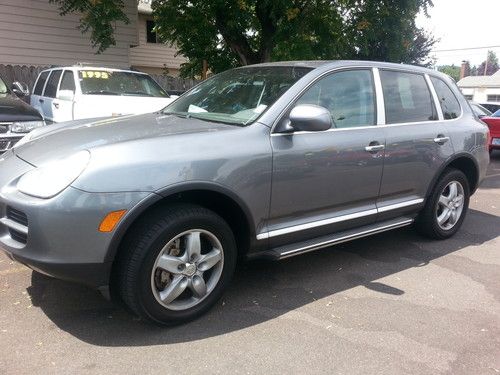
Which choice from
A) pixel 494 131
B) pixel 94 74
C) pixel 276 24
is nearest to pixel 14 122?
pixel 94 74

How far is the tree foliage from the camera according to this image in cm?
991

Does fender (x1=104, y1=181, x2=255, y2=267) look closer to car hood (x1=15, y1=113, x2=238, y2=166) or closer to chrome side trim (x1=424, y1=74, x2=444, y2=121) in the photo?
car hood (x1=15, y1=113, x2=238, y2=166)

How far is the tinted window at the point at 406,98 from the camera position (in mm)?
4371

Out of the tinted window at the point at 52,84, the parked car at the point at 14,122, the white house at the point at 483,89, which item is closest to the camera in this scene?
the parked car at the point at 14,122

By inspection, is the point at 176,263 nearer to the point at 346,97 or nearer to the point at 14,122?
the point at 346,97

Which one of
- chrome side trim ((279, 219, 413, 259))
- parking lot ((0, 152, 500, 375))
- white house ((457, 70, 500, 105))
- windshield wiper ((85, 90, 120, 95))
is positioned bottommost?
parking lot ((0, 152, 500, 375))

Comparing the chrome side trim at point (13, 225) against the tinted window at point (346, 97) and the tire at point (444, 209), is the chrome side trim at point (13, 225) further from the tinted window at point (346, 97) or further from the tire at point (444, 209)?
the tire at point (444, 209)

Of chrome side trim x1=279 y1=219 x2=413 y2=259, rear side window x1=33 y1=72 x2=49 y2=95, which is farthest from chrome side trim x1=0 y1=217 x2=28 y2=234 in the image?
rear side window x1=33 y1=72 x2=49 y2=95

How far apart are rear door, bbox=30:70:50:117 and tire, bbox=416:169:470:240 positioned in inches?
281

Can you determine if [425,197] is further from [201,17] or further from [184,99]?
[201,17]

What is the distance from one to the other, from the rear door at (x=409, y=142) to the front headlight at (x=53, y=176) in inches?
99.0

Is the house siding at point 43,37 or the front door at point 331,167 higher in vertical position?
the house siding at point 43,37

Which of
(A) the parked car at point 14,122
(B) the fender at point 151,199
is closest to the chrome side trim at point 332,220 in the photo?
(B) the fender at point 151,199

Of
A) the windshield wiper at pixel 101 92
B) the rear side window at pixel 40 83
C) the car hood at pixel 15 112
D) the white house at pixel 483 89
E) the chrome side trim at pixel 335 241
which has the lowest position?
the chrome side trim at pixel 335 241
